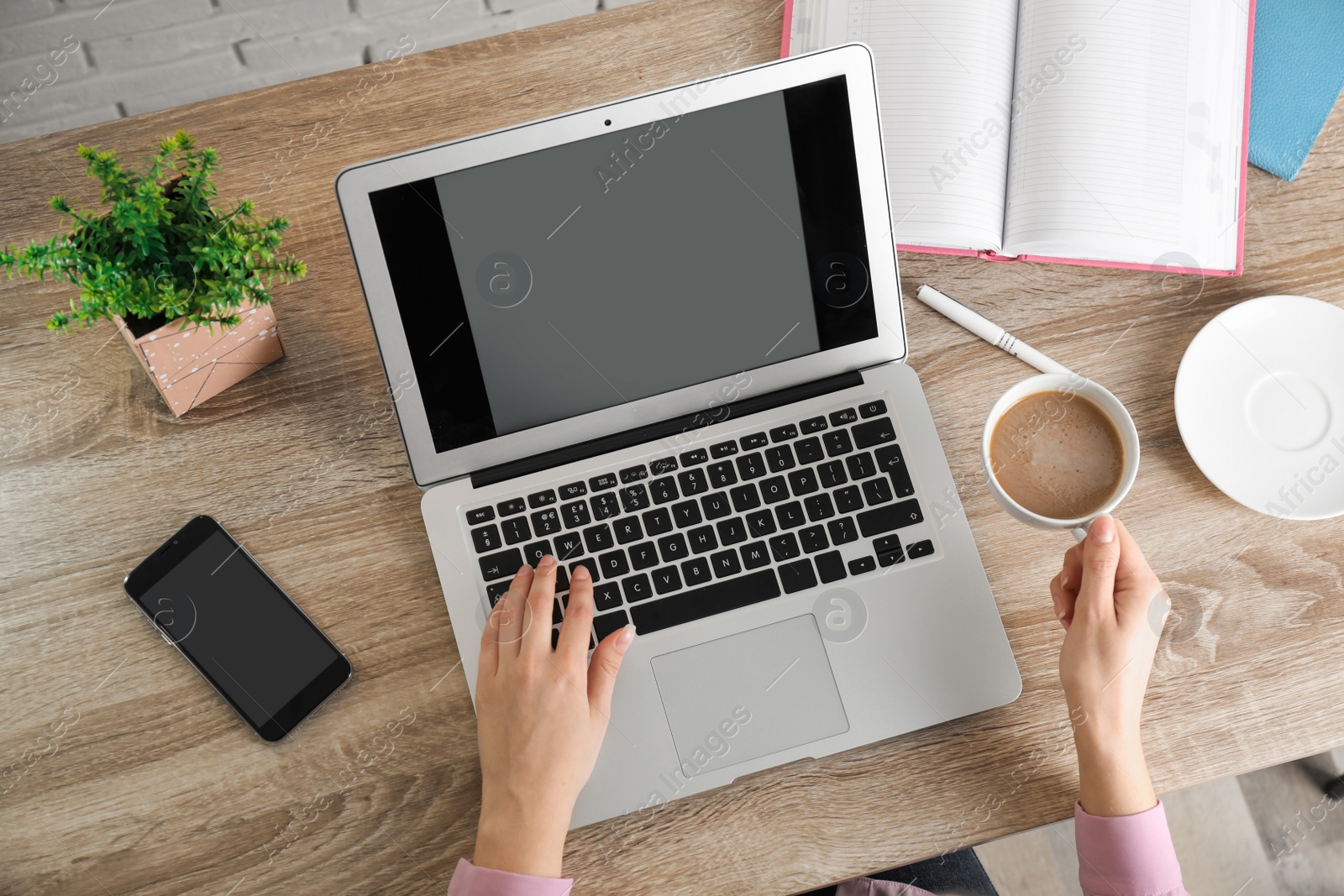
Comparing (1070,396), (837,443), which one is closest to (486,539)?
(837,443)

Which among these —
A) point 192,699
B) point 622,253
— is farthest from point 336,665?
point 622,253

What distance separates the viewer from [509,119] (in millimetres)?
851

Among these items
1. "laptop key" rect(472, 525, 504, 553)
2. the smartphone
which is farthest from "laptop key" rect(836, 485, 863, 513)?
the smartphone

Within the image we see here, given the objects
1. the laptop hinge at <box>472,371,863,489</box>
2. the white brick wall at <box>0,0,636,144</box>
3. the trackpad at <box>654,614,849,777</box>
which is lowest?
the trackpad at <box>654,614,849,777</box>

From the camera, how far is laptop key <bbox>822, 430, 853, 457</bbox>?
2.47ft

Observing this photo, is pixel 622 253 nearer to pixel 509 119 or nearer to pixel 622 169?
pixel 622 169

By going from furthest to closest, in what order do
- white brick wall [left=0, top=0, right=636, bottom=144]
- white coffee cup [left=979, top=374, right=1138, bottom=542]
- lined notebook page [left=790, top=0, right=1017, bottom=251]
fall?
white brick wall [left=0, top=0, right=636, bottom=144] < lined notebook page [left=790, top=0, right=1017, bottom=251] < white coffee cup [left=979, top=374, right=1138, bottom=542]

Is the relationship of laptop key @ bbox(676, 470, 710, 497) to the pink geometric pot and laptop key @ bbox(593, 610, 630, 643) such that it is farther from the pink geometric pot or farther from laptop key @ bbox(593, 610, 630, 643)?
the pink geometric pot

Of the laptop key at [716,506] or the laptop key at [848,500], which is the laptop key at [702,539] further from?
the laptop key at [848,500]

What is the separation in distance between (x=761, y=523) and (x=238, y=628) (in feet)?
1.58

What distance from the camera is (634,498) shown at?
29.2 inches

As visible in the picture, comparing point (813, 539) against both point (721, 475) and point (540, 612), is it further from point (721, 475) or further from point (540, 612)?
point (540, 612)

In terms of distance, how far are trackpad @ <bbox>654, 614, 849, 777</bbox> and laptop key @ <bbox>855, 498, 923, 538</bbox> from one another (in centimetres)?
10

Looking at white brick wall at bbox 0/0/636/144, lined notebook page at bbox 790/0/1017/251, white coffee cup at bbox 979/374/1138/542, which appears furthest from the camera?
white brick wall at bbox 0/0/636/144
